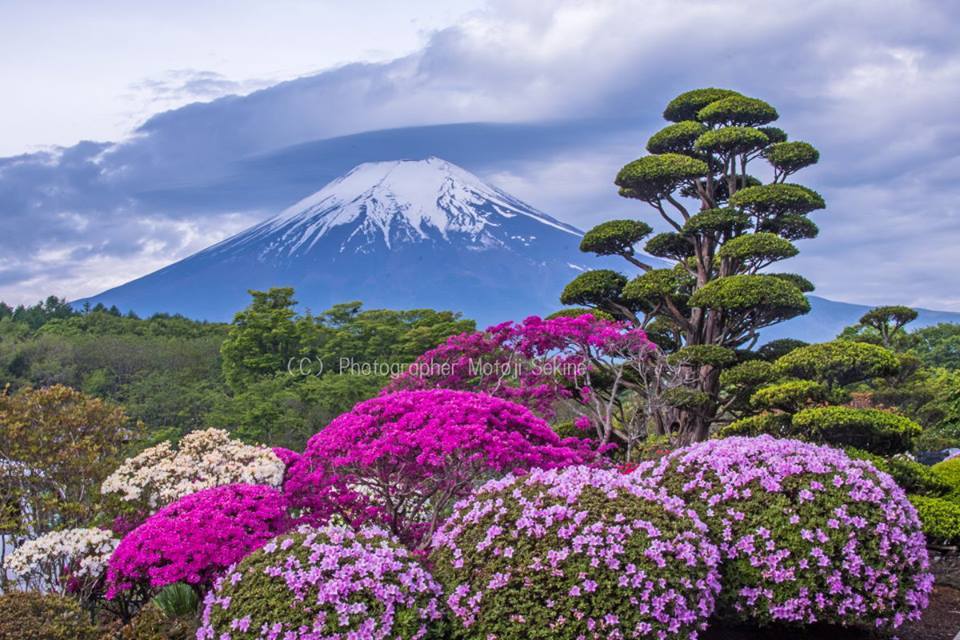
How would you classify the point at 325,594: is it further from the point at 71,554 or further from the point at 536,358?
the point at 536,358

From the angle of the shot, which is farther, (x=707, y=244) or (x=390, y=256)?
(x=390, y=256)

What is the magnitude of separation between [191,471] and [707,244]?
11.5 m

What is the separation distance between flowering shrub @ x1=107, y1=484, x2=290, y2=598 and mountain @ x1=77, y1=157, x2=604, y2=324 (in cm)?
12603

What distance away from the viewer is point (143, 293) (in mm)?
179500

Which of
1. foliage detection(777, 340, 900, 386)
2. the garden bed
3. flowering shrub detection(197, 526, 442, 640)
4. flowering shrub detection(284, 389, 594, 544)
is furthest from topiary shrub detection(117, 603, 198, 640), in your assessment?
foliage detection(777, 340, 900, 386)

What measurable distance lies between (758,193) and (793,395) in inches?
230

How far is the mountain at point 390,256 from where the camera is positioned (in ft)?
452

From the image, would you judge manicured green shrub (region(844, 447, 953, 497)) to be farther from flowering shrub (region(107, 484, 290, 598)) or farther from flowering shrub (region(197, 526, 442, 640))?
flowering shrub (region(107, 484, 290, 598))

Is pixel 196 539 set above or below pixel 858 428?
below

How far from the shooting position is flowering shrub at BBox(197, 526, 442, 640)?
4344 mm

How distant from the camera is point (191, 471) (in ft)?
23.8

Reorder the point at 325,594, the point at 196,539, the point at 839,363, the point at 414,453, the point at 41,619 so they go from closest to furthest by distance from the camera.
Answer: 1. the point at 325,594
2. the point at 41,619
3. the point at 196,539
4. the point at 414,453
5. the point at 839,363

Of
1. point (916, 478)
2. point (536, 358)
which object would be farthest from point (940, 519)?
point (536, 358)

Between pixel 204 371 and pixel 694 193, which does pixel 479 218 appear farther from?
pixel 694 193
